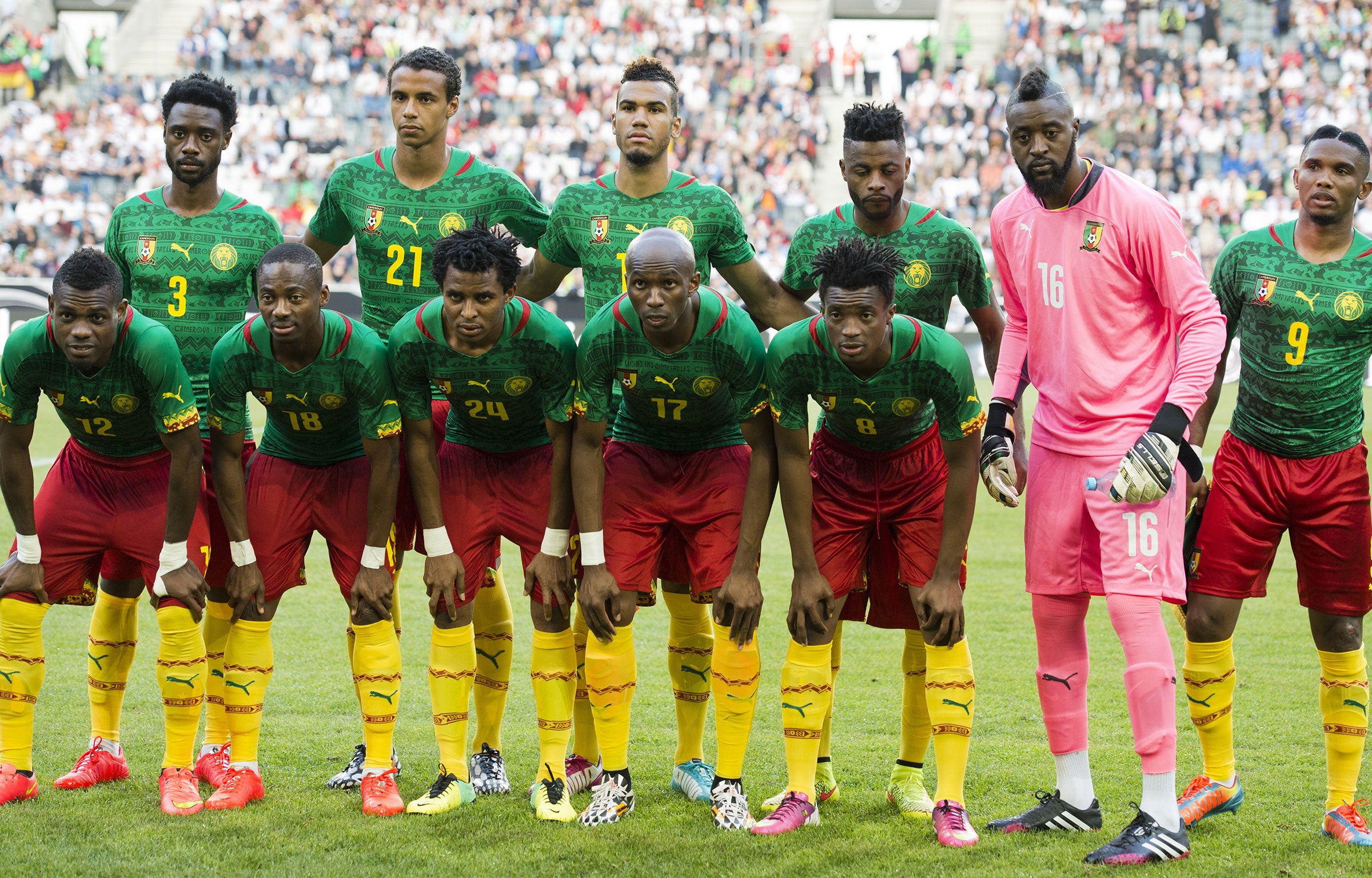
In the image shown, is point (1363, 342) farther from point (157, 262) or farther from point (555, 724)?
point (157, 262)

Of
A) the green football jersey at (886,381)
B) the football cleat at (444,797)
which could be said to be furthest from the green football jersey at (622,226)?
the football cleat at (444,797)

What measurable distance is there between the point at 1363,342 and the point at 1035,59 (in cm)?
2554

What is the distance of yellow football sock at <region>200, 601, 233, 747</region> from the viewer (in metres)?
5.94

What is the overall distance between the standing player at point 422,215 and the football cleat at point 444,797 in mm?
214

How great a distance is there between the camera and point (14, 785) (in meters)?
5.47

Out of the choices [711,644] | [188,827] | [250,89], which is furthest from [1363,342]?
[250,89]

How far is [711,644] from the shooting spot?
5824 mm

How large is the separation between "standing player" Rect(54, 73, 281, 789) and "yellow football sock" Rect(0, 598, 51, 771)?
0.94ft

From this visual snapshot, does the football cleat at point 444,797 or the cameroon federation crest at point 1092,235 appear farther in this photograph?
the football cleat at point 444,797

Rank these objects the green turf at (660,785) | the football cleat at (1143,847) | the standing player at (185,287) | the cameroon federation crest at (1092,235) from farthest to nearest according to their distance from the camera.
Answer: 1. the standing player at (185,287)
2. the cameroon federation crest at (1092,235)
3. the green turf at (660,785)
4. the football cleat at (1143,847)

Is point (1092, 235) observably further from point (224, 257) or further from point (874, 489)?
point (224, 257)

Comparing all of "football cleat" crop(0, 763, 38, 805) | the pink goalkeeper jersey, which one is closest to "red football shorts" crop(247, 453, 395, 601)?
"football cleat" crop(0, 763, 38, 805)

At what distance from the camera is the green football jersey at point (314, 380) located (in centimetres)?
536

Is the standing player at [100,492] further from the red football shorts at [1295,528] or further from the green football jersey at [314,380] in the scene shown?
the red football shorts at [1295,528]
